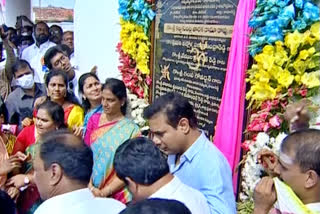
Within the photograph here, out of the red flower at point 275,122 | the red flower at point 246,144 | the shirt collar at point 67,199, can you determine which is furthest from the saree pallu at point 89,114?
the shirt collar at point 67,199

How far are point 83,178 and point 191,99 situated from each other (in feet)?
7.34

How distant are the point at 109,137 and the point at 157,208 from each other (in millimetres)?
2309

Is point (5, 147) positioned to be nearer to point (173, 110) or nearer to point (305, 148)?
point (173, 110)

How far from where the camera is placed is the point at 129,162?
7.13ft

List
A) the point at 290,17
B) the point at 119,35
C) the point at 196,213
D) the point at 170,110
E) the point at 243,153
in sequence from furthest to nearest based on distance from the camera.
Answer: the point at 119,35 → the point at 243,153 → the point at 290,17 → the point at 170,110 → the point at 196,213

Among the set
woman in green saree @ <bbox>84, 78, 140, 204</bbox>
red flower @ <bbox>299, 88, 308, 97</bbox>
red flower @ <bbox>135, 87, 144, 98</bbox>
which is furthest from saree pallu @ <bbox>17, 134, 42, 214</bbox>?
red flower @ <bbox>299, 88, 308, 97</bbox>

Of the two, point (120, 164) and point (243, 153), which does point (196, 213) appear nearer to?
point (120, 164)

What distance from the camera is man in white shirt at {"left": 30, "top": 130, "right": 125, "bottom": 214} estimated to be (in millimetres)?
2090

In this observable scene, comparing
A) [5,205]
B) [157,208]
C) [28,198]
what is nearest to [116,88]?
[28,198]

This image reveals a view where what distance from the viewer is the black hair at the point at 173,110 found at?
2.70 meters

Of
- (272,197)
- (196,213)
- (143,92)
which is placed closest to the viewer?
(272,197)

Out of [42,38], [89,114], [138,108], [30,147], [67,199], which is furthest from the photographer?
[42,38]

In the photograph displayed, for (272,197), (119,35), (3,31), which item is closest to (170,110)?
(272,197)

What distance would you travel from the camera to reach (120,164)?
7.20ft
